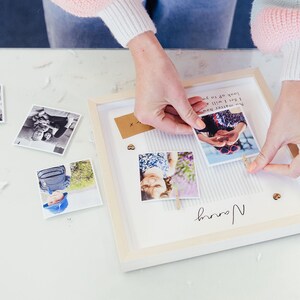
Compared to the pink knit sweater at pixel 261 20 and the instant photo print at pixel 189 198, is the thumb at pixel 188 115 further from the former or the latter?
the pink knit sweater at pixel 261 20

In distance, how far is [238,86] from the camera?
0.83 meters

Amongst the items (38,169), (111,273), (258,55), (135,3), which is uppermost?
(135,3)

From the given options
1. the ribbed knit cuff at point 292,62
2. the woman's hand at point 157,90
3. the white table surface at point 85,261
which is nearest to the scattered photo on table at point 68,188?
the white table surface at point 85,261

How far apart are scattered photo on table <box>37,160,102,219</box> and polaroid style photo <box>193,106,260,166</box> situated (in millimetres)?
182

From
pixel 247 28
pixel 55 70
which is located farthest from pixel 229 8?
pixel 247 28

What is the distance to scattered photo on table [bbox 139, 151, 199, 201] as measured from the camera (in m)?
0.70

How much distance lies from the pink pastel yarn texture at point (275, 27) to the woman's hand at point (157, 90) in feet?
0.50

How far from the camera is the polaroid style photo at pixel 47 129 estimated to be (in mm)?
771

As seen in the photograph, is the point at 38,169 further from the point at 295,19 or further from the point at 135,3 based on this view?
the point at 295,19

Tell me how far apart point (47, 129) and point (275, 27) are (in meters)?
0.40

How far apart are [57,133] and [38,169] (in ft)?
0.24

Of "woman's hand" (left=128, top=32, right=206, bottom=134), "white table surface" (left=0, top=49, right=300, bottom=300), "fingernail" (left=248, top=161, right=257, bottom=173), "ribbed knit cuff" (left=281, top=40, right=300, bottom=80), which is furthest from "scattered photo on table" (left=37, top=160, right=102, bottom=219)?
"ribbed knit cuff" (left=281, top=40, right=300, bottom=80)

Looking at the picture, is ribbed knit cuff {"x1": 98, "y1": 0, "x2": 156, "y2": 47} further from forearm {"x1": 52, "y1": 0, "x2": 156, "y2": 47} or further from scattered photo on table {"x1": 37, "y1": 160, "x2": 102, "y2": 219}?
scattered photo on table {"x1": 37, "y1": 160, "x2": 102, "y2": 219}

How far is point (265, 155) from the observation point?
2.33ft
